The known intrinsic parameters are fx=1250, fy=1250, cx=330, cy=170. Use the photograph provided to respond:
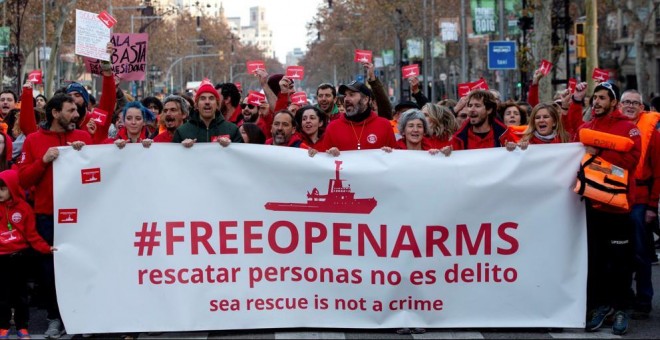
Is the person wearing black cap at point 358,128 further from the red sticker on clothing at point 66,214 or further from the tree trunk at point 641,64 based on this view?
the tree trunk at point 641,64

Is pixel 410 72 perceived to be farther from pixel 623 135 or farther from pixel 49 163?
pixel 49 163

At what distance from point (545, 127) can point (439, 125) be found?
813mm

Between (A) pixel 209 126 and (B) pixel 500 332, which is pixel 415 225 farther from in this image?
(A) pixel 209 126

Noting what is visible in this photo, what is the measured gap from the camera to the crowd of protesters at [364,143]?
851 cm

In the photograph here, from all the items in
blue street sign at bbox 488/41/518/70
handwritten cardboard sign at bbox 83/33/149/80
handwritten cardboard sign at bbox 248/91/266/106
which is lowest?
handwritten cardboard sign at bbox 248/91/266/106

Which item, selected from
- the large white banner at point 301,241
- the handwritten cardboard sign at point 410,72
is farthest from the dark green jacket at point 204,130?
the handwritten cardboard sign at point 410,72

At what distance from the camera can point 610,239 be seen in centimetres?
870

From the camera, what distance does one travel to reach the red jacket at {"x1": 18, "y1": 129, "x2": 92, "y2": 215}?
8.48 m

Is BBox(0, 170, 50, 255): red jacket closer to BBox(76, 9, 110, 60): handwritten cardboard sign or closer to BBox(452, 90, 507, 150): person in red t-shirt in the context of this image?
BBox(76, 9, 110, 60): handwritten cardboard sign

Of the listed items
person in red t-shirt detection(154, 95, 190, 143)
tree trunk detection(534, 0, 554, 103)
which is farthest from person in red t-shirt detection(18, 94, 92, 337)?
tree trunk detection(534, 0, 554, 103)

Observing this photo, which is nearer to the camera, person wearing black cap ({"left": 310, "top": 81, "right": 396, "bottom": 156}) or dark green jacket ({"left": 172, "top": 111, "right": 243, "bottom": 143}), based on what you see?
dark green jacket ({"left": 172, "top": 111, "right": 243, "bottom": 143})

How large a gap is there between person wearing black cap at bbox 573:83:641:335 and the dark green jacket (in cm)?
257

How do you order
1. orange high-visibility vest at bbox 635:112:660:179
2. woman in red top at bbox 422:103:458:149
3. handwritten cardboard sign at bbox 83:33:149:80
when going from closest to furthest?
woman in red top at bbox 422:103:458:149 → orange high-visibility vest at bbox 635:112:660:179 → handwritten cardboard sign at bbox 83:33:149:80

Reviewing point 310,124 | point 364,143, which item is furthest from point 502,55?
point 364,143
